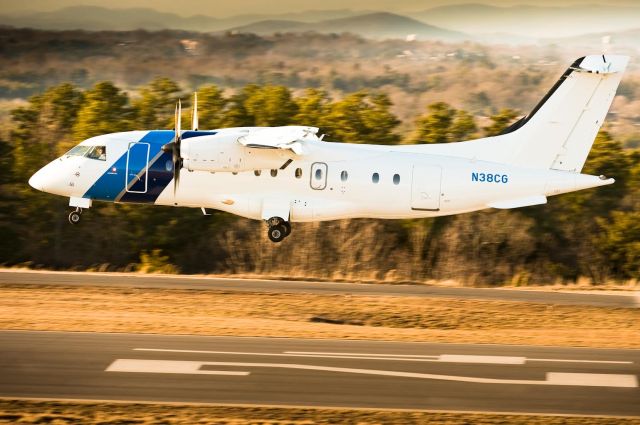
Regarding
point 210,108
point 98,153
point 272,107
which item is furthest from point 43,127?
point 98,153

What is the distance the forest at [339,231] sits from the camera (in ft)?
133

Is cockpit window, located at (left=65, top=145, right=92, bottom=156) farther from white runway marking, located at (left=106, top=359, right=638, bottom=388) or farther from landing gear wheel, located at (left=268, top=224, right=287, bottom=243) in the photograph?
white runway marking, located at (left=106, top=359, right=638, bottom=388)

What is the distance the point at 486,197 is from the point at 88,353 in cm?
1644

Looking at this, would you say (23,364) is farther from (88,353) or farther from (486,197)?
(486,197)

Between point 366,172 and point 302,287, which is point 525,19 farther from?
point 302,287

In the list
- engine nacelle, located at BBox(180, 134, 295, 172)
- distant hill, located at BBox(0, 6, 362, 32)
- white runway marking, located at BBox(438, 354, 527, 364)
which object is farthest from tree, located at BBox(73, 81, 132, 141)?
distant hill, located at BBox(0, 6, 362, 32)

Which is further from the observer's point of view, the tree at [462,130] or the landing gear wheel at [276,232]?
the tree at [462,130]

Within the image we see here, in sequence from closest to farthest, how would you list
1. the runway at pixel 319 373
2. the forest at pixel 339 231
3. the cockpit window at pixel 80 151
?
the runway at pixel 319 373, the cockpit window at pixel 80 151, the forest at pixel 339 231

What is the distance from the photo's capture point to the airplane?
30.8 m

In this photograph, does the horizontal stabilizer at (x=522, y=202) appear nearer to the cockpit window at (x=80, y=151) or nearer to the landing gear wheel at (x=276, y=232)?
the landing gear wheel at (x=276, y=232)

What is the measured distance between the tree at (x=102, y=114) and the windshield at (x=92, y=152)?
10.4 m

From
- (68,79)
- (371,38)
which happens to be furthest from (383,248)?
(371,38)

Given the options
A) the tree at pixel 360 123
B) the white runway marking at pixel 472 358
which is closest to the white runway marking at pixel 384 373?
the white runway marking at pixel 472 358

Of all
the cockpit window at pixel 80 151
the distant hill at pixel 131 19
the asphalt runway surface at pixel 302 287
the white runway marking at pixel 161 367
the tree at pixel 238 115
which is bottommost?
the asphalt runway surface at pixel 302 287
